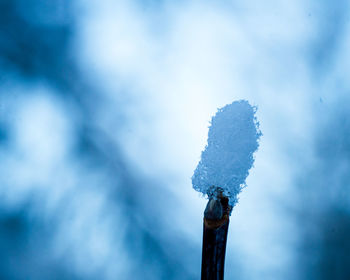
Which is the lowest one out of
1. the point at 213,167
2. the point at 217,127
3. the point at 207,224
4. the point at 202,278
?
the point at 202,278

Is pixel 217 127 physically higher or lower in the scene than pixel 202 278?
higher

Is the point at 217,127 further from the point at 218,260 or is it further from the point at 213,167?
the point at 218,260

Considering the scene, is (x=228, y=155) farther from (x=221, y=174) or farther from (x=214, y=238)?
(x=214, y=238)

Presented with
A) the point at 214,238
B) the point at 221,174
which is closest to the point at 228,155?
the point at 221,174

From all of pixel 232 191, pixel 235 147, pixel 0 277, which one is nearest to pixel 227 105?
pixel 235 147

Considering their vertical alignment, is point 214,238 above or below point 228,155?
below

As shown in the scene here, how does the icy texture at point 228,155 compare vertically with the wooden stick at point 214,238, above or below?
above
